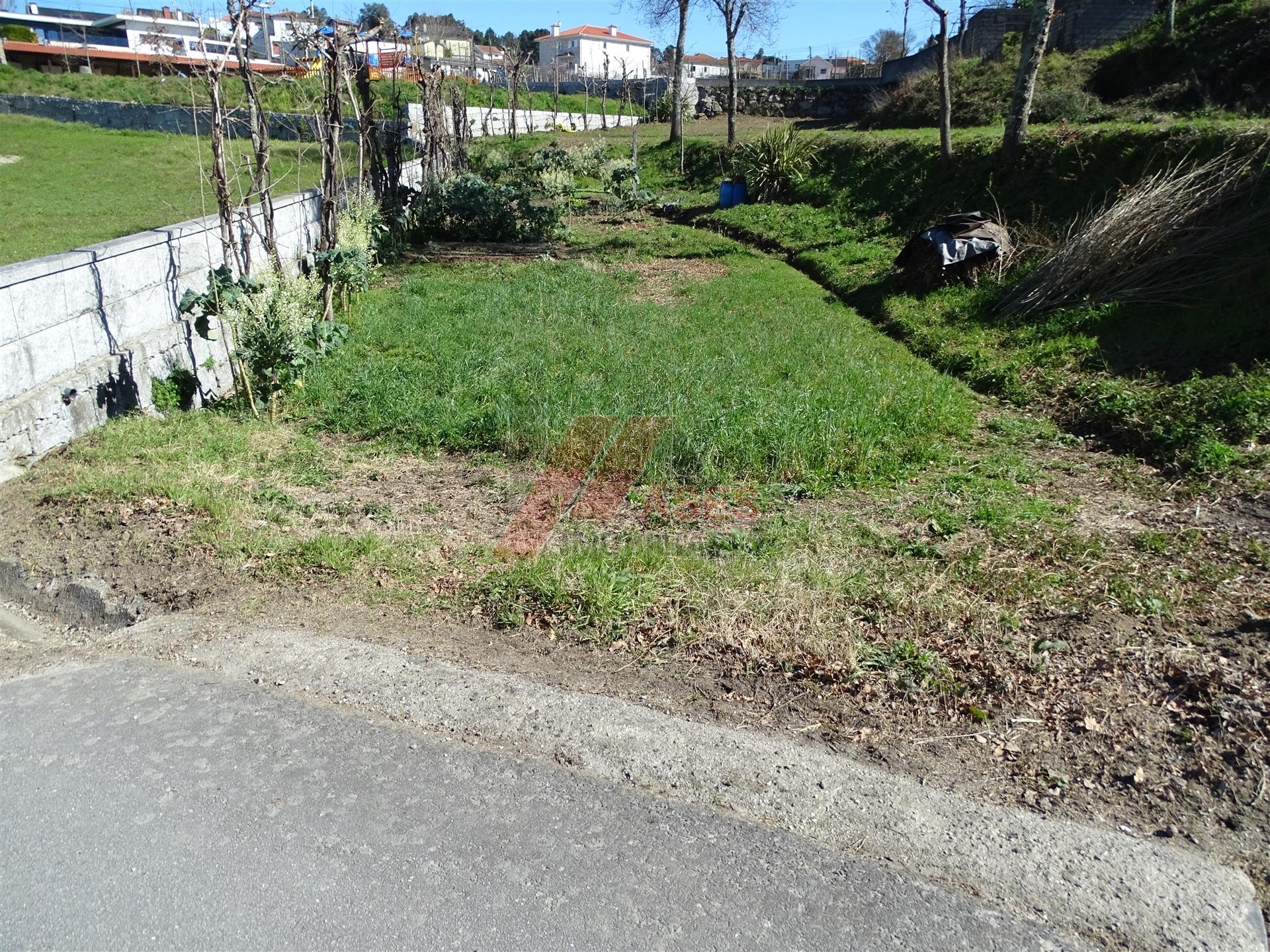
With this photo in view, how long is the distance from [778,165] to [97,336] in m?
16.2

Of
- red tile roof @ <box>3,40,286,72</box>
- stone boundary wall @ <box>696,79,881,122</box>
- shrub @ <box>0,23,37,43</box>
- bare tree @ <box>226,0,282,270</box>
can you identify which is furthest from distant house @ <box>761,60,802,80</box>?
bare tree @ <box>226,0,282,270</box>

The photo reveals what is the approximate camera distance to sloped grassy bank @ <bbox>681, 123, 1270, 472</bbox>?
6.75m

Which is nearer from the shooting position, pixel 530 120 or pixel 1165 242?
pixel 1165 242

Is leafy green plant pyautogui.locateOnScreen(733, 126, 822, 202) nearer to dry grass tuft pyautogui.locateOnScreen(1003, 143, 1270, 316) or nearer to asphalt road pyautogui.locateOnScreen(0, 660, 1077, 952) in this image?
dry grass tuft pyautogui.locateOnScreen(1003, 143, 1270, 316)

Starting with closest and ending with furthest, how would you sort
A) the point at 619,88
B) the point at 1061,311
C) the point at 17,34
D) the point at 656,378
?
the point at 656,378 < the point at 1061,311 < the point at 17,34 < the point at 619,88

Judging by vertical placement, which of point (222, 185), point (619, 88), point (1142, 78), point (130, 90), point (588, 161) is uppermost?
point (619, 88)

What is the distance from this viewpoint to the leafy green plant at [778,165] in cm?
1997

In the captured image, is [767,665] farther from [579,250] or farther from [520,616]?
[579,250]

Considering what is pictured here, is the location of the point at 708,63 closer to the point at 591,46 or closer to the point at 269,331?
the point at 591,46

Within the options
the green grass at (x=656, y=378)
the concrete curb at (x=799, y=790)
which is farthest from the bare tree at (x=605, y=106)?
the concrete curb at (x=799, y=790)

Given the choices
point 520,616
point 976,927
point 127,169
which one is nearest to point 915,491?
point 520,616

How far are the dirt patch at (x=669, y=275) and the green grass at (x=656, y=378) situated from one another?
0.23m

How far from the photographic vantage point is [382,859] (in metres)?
2.75

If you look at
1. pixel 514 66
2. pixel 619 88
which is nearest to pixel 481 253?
pixel 514 66
